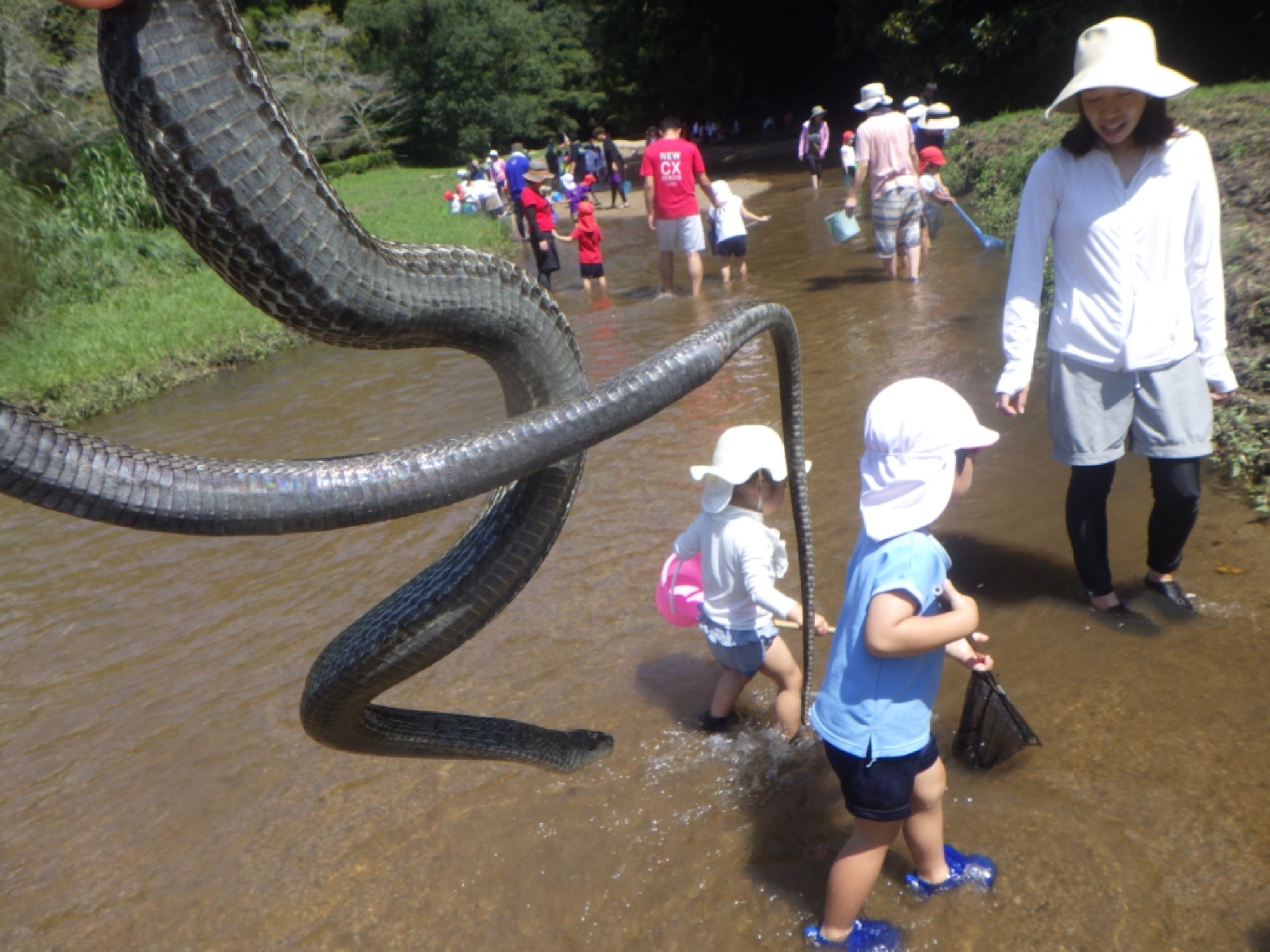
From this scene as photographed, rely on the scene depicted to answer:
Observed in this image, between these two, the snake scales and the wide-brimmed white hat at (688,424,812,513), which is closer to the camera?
the snake scales

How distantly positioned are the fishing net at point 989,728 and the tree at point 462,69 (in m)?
45.2

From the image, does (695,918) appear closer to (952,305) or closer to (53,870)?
(53,870)

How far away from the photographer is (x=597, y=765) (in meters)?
3.65

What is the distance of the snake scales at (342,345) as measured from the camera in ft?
4.76

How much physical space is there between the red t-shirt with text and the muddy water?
5337mm

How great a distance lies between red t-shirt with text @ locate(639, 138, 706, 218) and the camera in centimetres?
1052

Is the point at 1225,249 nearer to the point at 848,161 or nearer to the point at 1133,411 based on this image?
the point at 1133,411

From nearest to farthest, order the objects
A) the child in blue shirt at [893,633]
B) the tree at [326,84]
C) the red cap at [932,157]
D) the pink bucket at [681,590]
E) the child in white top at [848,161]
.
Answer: the child in blue shirt at [893,633], the pink bucket at [681,590], the red cap at [932,157], the child in white top at [848,161], the tree at [326,84]

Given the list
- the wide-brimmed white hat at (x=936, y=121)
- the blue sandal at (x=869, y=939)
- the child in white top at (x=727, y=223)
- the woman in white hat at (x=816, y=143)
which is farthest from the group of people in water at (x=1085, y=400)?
the woman in white hat at (x=816, y=143)

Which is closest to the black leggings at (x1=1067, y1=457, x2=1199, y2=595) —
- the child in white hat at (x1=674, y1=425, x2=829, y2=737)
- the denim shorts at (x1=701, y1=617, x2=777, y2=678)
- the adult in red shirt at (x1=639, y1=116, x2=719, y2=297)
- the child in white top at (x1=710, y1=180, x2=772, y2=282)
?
the child in white hat at (x1=674, y1=425, x2=829, y2=737)

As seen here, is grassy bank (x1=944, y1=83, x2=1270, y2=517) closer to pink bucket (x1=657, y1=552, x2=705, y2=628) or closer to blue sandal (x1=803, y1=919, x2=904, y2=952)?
pink bucket (x1=657, y1=552, x2=705, y2=628)

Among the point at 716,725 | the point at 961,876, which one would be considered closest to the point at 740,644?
the point at 716,725

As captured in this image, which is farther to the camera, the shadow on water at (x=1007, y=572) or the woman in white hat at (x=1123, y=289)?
the shadow on water at (x=1007, y=572)

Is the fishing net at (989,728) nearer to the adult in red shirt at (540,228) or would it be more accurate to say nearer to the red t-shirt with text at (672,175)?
the red t-shirt with text at (672,175)
